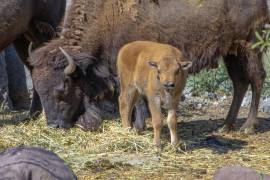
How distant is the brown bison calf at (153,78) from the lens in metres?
7.97

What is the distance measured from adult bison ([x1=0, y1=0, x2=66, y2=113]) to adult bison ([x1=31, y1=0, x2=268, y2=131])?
0.98 m

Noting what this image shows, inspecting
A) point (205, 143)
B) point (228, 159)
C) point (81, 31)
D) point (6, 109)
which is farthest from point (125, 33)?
point (6, 109)

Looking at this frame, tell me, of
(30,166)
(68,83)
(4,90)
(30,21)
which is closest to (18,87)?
(4,90)

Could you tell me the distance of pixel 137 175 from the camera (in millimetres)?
7445

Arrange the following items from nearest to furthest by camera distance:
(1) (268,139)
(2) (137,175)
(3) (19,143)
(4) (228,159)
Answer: (2) (137,175)
(4) (228,159)
(3) (19,143)
(1) (268,139)

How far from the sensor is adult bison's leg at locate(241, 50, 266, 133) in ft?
33.7

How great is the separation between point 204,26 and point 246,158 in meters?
2.42

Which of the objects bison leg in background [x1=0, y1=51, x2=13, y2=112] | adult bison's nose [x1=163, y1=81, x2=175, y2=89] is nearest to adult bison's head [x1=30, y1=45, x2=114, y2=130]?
adult bison's nose [x1=163, y1=81, x2=175, y2=89]

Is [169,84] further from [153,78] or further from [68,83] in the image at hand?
[68,83]

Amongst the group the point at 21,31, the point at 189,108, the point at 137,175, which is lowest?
the point at 189,108

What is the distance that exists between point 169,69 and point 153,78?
0.39 meters

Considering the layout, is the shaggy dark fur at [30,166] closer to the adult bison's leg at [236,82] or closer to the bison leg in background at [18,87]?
the adult bison's leg at [236,82]

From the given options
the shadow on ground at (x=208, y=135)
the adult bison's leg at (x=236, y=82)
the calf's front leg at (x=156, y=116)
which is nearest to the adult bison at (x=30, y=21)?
the shadow on ground at (x=208, y=135)

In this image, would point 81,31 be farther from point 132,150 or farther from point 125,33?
point 132,150
